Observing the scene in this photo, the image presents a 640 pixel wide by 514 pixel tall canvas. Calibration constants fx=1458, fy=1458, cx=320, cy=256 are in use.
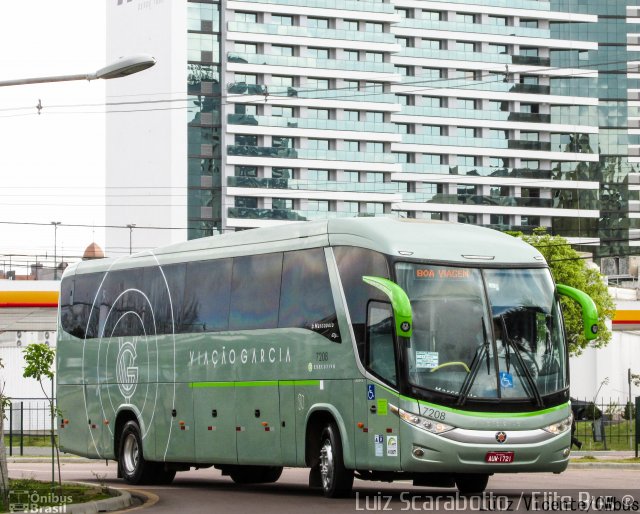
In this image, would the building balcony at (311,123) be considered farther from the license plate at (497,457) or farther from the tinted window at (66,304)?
the license plate at (497,457)

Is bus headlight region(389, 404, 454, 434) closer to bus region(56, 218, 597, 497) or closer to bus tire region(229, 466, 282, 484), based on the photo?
bus region(56, 218, 597, 497)

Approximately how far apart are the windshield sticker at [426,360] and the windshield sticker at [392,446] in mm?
1054

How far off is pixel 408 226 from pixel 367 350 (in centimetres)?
195

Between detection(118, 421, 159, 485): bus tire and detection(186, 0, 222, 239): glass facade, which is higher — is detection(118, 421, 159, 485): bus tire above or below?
below

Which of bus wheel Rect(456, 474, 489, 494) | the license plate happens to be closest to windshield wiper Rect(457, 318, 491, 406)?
the license plate

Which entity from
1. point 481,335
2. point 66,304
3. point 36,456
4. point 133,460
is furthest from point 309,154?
point 481,335

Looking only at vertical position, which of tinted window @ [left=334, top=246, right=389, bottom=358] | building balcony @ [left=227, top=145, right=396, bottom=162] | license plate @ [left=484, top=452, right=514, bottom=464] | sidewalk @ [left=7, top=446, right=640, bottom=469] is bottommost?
sidewalk @ [left=7, top=446, right=640, bottom=469]

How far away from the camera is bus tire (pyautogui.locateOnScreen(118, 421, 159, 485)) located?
85.8 ft

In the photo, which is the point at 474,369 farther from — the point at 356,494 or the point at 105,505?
the point at 105,505

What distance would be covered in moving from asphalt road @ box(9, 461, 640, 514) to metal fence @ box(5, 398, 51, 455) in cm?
1544

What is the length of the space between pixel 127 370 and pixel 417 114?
10883 centimetres

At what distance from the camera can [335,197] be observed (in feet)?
417

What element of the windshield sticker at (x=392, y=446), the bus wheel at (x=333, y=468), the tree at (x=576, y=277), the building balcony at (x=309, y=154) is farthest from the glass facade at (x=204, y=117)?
the windshield sticker at (x=392, y=446)

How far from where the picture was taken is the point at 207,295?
24391 mm
